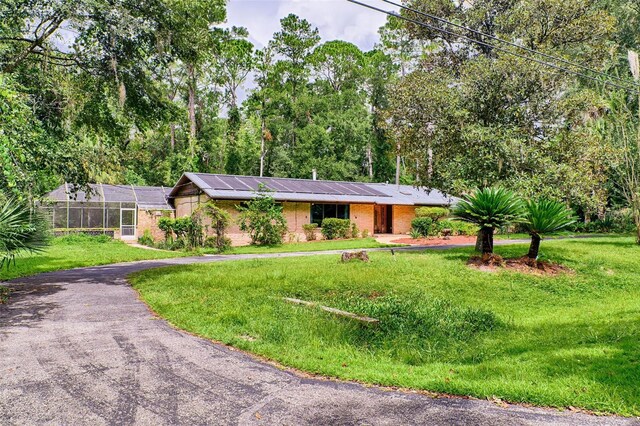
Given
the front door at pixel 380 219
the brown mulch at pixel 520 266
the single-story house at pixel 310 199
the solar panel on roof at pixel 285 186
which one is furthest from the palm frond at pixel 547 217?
the front door at pixel 380 219

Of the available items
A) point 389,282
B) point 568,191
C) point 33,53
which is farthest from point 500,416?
point 33,53

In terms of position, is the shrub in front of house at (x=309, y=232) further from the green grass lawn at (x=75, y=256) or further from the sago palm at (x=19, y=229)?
the sago palm at (x=19, y=229)

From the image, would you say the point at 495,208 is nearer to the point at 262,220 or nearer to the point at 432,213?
the point at 262,220

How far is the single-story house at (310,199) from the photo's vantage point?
78.0ft

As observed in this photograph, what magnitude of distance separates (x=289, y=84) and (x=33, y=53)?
37.5 metres

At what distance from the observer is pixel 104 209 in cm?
2744

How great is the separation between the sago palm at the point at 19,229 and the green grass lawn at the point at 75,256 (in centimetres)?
179

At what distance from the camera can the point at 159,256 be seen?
1833 cm

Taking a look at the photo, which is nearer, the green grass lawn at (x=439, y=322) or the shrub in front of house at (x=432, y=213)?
the green grass lawn at (x=439, y=322)

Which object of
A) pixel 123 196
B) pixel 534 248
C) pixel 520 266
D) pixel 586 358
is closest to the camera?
pixel 586 358

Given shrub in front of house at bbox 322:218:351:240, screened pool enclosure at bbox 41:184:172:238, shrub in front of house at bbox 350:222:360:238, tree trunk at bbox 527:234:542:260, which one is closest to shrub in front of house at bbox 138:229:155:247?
screened pool enclosure at bbox 41:184:172:238

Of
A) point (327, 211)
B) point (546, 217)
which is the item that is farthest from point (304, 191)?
point (546, 217)

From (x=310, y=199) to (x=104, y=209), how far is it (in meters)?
13.3

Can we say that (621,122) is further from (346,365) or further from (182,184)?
(182,184)
